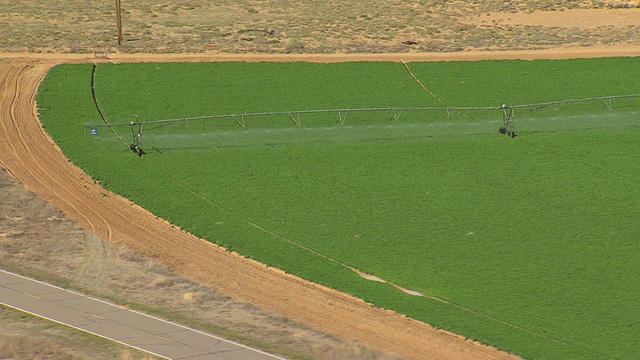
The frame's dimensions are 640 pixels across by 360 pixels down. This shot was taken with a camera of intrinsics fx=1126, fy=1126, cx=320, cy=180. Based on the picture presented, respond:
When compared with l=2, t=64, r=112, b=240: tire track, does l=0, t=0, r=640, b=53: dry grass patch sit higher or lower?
higher

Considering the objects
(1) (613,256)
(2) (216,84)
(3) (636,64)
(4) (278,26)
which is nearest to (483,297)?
(1) (613,256)

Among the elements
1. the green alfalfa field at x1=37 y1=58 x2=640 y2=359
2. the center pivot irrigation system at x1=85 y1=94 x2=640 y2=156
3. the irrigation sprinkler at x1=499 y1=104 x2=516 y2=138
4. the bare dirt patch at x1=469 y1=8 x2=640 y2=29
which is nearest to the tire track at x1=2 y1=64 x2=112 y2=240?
the green alfalfa field at x1=37 y1=58 x2=640 y2=359

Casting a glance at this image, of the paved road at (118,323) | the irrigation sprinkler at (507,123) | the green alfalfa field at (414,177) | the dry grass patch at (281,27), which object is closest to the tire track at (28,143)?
the green alfalfa field at (414,177)

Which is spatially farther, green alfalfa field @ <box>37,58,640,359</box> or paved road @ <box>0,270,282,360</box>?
green alfalfa field @ <box>37,58,640,359</box>

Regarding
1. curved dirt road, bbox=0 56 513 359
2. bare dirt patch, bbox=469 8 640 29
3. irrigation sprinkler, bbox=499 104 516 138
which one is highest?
bare dirt patch, bbox=469 8 640 29

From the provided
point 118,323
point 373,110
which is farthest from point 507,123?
point 118,323

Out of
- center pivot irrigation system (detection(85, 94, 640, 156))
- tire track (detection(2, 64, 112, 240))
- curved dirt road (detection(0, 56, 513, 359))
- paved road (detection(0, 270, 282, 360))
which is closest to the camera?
paved road (detection(0, 270, 282, 360))

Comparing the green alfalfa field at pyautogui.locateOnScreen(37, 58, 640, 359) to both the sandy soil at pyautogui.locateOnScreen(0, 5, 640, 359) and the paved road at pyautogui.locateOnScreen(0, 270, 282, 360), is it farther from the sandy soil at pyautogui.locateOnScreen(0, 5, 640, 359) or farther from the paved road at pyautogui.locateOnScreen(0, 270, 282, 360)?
the paved road at pyautogui.locateOnScreen(0, 270, 282, 360)

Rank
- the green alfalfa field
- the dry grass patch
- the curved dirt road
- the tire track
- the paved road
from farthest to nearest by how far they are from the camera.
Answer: the dry grass patch < the tire track < the green alfalfa field < the curved dirt road < the paved road

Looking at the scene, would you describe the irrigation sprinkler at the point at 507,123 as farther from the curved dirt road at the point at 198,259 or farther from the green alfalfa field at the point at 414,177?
the curved dirt road at the point at 198,259
